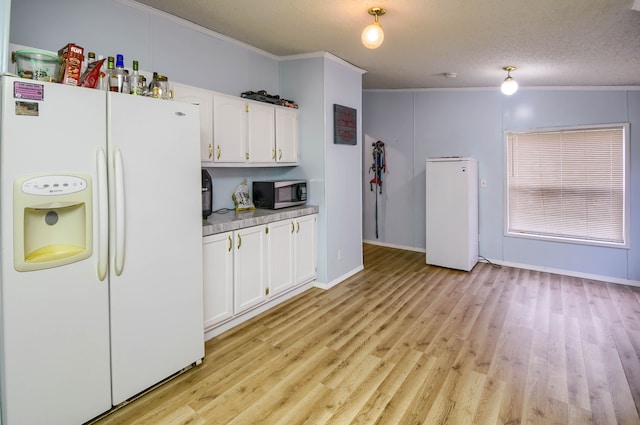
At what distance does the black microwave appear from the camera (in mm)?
3596

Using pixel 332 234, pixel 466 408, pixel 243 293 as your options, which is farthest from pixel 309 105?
pixel 466 408

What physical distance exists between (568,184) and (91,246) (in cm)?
524

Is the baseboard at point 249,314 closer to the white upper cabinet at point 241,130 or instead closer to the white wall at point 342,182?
the white wall at point 342,182

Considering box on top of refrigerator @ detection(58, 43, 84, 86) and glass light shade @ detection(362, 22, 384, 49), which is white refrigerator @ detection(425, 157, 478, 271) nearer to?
glass light shade @ detection(362, 22, 384, 49)

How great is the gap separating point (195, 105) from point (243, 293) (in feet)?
5.35

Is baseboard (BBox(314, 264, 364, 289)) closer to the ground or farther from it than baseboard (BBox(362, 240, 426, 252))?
closer to the ground

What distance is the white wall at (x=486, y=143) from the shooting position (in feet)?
14.0

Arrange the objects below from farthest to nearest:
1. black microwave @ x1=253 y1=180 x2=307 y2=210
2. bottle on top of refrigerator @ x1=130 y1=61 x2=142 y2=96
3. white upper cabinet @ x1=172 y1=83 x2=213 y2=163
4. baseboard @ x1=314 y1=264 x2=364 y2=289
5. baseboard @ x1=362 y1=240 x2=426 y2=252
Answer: baseboard @ x1=362 y1=240 x2=426 y2=252 → baseboard @ x1=314 y1=264 x2=364 y2=289 → black microwave @ x1=253 y1=180 x2=307 y2=210 → white upper cabinet @ x1=172 y1=83 x2=213 y2=163 → bottle on top of refrigerator @ x1=130 y1=61 x2=142 y2=96

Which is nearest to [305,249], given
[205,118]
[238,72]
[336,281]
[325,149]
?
[336,281]

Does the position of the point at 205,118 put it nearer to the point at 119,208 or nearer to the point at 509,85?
the point at 119,208

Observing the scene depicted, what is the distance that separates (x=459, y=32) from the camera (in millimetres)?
2918

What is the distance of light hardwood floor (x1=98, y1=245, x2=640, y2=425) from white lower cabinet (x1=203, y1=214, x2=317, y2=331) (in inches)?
8.0

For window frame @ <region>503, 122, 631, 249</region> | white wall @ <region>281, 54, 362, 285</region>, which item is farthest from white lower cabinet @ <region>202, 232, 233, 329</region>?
window frame @ <region>503, 122, 631, 249</region>

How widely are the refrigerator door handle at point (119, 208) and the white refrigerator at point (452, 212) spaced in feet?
13.3
